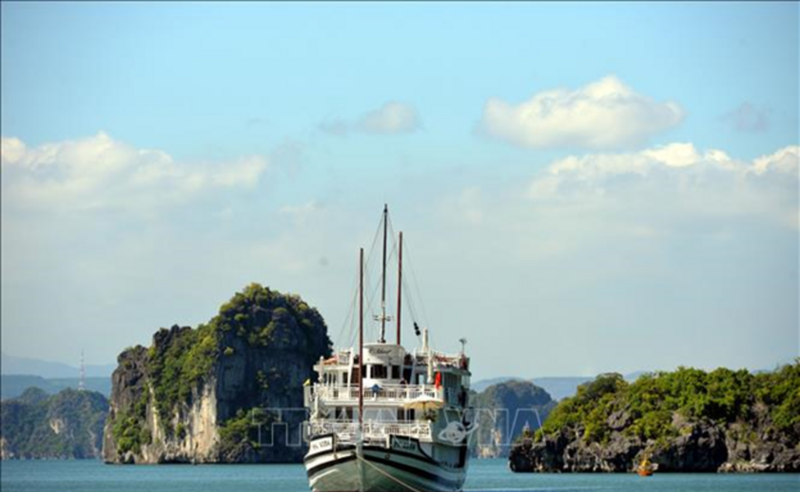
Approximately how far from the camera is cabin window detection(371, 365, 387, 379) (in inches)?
3241

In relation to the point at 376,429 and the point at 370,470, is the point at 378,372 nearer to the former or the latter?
the point at 376,429

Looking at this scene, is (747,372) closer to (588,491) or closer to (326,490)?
(588,491)

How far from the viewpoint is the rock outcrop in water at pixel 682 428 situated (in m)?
153

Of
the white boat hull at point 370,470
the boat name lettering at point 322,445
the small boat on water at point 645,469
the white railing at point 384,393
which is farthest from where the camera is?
the small boat on water at point 645,469

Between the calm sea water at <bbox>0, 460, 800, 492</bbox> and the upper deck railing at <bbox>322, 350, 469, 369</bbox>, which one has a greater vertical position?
the upper deck railing at <bbox>322, 350, 469, 369</bbox>

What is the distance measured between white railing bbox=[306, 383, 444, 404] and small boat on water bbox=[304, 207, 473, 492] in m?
0.05

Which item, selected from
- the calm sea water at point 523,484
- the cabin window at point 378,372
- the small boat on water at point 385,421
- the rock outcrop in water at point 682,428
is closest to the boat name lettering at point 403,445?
the small boat on water at point 385,421

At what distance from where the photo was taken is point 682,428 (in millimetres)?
156625

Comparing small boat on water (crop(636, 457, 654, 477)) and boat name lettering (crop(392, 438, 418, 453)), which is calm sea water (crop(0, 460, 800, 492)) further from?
boat name lettering (crop(392, 438, 418, 453))

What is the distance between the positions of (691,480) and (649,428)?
1030 inches

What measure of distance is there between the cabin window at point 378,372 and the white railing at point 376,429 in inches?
157

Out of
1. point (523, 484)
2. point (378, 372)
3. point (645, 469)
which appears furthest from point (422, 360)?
point (645, 469)

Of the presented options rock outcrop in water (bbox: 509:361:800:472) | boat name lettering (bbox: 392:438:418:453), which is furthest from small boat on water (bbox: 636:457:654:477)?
boat name lettering (bbox: 392:438:418:453)

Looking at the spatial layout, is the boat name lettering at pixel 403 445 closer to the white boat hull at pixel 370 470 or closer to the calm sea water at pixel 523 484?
the white boat hull at pixel 370 470
